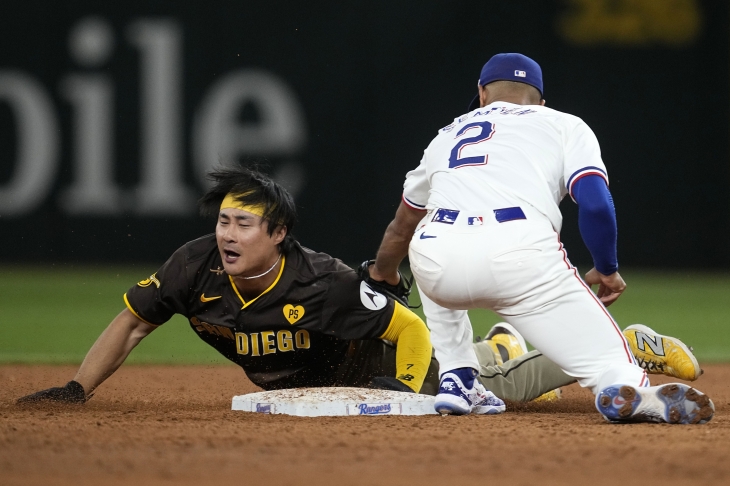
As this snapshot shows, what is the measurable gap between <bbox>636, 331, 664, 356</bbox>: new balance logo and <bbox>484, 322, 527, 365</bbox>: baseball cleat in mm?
721

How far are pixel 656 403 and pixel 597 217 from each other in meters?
→ 0.66

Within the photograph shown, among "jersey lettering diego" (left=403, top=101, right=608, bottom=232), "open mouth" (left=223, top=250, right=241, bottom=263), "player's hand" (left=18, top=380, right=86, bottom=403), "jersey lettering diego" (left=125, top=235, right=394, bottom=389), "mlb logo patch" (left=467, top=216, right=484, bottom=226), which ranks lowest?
"player's hand" (left=18, top=380, right=86, bottom=403)

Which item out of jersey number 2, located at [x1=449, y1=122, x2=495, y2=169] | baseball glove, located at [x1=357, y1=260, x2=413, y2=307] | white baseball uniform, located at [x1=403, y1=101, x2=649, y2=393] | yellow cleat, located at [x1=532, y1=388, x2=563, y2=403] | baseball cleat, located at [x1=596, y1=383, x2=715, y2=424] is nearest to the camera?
baseball cleat, located at [x1=596, y1=383, x2=715, y2=424]

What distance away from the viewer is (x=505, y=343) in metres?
5.28

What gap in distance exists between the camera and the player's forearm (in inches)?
175

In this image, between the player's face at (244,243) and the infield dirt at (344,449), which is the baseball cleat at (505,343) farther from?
the player's face at (244,243)

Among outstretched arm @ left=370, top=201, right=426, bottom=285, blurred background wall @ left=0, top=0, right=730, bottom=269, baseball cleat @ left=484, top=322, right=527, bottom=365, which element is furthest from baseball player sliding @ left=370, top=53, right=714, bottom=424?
blurred background wall @ left=0, top=0, right=730, bottom=269

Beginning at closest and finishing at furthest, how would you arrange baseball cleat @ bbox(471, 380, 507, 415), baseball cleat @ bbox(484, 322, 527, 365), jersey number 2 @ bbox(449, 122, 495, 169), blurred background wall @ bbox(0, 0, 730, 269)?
jersey number 2 @ bbox(449, 122, 495, 169) < baseball cleat @ bbox(471, 380, 507, 415) < baseball cleat @ bbox(484, 322, 527, 365) < blurred background wall @ bbox(0, 0, 730, 269)

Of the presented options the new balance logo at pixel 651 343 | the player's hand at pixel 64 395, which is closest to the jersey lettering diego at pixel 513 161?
the new balance logo at pixel 651 343

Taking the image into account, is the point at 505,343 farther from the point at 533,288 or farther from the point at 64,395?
the point at 64,395

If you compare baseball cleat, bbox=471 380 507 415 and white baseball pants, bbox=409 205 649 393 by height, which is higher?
white baseball pants, bbox=409 205 649 393

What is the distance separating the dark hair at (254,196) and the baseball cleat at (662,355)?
155cm

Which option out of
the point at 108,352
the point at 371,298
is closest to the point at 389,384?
the point at 371,298

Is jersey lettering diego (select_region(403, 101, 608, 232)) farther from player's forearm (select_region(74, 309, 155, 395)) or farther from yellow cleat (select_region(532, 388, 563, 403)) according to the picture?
player's forearm (select_region(74, 309, 155, 395))
